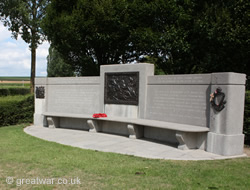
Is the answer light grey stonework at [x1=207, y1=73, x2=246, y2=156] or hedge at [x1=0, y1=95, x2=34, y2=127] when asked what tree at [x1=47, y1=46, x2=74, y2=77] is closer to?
hedge at [x1=0, y1=95, x2=34, y2=127]

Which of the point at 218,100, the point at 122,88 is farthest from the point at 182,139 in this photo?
the point at 122,88

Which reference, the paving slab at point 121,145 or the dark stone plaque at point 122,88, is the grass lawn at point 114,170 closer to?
the paving slab at point 121,145

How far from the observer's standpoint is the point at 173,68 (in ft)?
52.4

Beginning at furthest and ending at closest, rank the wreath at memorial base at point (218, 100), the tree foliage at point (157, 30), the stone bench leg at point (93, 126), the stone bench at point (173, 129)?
the tree foliage at point (157, 30) → the stone bench leg at point (93, 126) → the stone bench at point (173, 129) → the wreath at memorial base at point (218, 100)

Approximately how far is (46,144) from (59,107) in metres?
4.57

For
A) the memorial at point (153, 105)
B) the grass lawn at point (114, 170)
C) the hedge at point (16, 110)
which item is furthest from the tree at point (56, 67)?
the grass lawn at point (114, 170)

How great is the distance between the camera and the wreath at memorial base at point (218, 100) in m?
7.02

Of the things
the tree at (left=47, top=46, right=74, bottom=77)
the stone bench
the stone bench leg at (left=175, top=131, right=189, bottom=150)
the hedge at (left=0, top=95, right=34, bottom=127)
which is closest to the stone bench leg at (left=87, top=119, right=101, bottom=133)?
the stone bench

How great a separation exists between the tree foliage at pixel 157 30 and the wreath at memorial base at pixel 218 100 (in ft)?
19.1

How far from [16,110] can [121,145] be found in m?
7.42

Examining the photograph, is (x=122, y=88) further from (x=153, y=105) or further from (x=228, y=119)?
(x=228, y=119)

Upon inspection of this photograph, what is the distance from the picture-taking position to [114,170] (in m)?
5.41

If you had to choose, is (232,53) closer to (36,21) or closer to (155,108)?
(155,108)

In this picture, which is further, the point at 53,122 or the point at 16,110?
the point at 16,110
